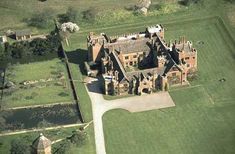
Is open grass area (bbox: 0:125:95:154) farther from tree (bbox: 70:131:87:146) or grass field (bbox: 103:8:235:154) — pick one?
grass field (bbox: 103:8:235:154)

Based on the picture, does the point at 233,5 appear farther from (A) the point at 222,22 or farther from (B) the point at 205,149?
(B) the point at 205,149

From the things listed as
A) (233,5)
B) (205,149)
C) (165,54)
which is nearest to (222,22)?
(233,5)

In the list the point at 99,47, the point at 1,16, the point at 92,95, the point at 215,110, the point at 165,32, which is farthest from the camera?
the point at 1,16

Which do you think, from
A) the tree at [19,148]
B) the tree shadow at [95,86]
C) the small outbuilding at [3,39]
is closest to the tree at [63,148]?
the tree at [19,148]

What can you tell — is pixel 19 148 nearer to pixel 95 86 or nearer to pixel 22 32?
pixel 95 86

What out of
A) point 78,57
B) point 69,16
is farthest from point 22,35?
point 78,57
